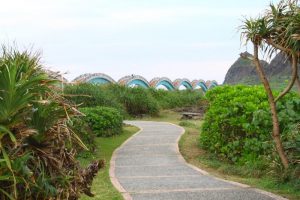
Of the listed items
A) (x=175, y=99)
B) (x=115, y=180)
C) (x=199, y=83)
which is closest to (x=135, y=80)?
(x=175, y=99)

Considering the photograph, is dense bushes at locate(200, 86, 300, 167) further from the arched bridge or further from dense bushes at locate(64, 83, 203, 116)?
the arched bridge

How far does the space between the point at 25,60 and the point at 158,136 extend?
12764 millimetres

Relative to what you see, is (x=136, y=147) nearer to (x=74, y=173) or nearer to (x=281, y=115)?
(x=281, y=115)

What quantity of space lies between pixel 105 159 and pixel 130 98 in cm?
1578

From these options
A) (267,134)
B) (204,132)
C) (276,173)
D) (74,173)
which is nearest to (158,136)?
(204,132)

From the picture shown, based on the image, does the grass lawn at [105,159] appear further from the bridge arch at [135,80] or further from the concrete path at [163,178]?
the bridge arch at [135,80]

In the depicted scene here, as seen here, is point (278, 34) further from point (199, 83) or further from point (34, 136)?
point (199, 83)

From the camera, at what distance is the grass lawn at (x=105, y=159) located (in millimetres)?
7655

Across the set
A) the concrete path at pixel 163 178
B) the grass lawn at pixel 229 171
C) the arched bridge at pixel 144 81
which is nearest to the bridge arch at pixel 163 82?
the arched bridge at pixel 144 81

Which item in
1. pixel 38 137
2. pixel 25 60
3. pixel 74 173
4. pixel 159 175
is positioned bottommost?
pixel 159 175

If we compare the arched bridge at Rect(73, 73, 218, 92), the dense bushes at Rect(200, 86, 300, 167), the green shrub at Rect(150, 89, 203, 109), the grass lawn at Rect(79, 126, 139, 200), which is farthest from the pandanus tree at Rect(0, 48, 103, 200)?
the green shrub at Rect(150, 89, 203, 109)

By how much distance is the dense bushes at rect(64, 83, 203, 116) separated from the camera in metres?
20.8

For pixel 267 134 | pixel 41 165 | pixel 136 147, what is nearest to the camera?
pixel 41 165

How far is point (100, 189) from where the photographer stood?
8.20 meters
